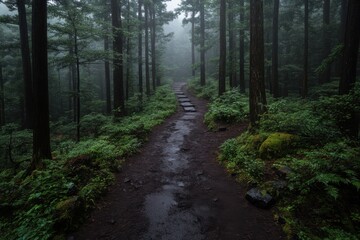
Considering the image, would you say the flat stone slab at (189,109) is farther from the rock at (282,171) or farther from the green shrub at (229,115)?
the rock at (282,171)

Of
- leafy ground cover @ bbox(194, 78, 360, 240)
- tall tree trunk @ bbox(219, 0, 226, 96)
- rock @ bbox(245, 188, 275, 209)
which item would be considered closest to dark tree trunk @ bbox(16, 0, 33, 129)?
tall tree trunk @ bbox(219, 0, 226, 96)

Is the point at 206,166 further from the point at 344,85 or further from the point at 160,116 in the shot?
the point at 160,116

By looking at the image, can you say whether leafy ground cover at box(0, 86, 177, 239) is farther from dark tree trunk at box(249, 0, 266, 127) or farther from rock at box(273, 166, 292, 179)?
dark tree trunk at box(249, 0, 266, 127)

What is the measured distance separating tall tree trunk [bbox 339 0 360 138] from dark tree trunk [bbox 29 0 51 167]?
981 centimetres

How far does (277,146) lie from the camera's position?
6.86 m

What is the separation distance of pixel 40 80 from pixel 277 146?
7708 mm

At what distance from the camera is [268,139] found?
7.19 metres

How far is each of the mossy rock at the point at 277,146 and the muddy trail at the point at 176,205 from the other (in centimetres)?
136

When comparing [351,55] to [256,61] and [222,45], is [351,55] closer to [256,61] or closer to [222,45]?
[256,61]

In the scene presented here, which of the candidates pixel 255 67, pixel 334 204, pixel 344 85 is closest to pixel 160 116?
pixel 255 67

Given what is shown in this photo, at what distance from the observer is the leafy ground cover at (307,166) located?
422cm

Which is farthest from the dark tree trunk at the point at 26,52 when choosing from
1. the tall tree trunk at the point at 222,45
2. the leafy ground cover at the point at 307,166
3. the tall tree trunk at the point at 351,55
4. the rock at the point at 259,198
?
the tall tree trunk at the point at 351,55

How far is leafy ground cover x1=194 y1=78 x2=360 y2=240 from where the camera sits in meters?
4.22

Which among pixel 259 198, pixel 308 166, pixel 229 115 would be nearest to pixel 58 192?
pixel 259 198
